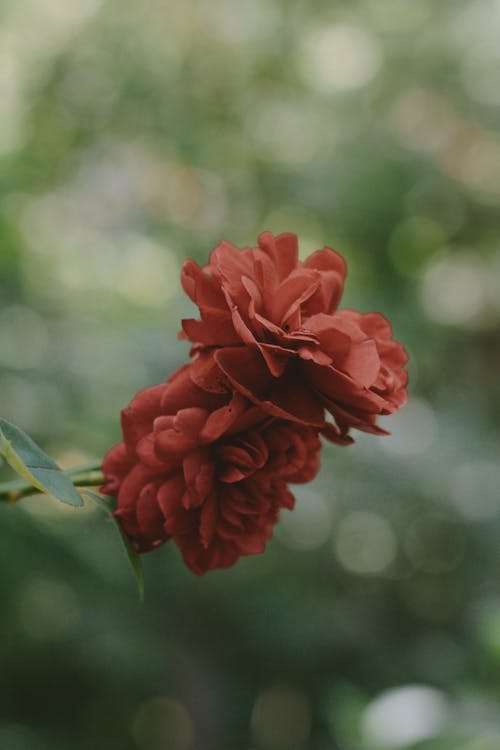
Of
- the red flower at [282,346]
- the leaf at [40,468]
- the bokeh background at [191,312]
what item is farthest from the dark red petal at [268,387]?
the bokeh background at [191,312]

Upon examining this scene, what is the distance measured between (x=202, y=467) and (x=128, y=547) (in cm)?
8

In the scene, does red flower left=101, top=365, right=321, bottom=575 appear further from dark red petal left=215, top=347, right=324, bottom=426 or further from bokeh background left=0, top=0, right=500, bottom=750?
bokeh background left=0, top=0, right=500, bottom=750

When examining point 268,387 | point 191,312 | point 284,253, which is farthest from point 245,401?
point 191,312

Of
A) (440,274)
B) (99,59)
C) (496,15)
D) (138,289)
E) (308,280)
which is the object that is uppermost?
(496,15)

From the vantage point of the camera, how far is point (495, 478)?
6.20 feet

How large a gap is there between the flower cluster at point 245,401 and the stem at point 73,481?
1.3 inches

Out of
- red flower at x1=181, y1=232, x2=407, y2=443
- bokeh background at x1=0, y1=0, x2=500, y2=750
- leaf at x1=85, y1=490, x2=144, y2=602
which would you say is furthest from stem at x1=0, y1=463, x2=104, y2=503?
bokeh background at x1=0, y1=0, x2=500, y2=750

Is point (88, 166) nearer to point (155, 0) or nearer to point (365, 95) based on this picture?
point (155, 0)

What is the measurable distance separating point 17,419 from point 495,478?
106cm

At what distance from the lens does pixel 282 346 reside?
0.56m

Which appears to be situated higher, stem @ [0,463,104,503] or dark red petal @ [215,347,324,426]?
dark red petal @ [215,347,324,426]

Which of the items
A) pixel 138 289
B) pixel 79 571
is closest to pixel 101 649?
pixel 79 571

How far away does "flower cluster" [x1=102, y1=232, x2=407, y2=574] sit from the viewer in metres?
0.56

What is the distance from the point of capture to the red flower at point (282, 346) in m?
0.55
